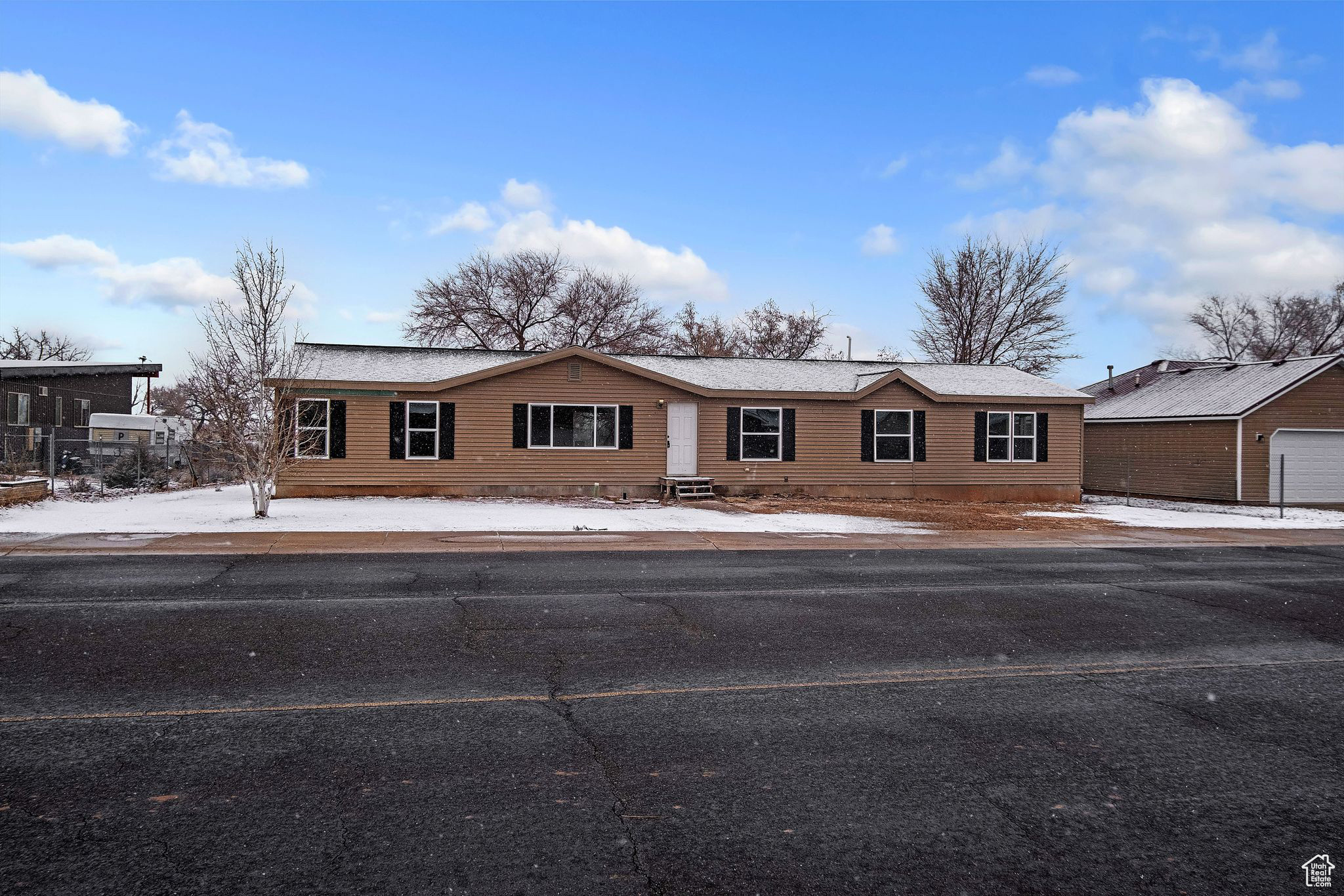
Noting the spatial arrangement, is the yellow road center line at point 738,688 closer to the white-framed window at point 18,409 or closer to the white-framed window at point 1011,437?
the white-framed window at point 1011,437

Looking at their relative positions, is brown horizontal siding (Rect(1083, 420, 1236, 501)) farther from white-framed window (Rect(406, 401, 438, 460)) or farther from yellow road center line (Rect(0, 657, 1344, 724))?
yellow road center line (Rect(0, 657, 1344, 724))

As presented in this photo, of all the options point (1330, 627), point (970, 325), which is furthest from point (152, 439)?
point (1330, 627)

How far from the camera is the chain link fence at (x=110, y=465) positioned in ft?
74.3

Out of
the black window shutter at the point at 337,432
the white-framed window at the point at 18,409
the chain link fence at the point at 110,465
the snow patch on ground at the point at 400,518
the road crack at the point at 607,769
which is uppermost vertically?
the white-framed window at the point at 18,409

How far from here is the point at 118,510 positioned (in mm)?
18250

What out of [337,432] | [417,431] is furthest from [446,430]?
[337,432]

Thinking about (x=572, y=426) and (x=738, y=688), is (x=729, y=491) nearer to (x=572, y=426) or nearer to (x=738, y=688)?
(x=572, y=426)

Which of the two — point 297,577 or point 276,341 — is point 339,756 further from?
point 276,341

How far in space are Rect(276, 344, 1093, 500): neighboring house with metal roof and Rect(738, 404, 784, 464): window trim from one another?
4 centimetres

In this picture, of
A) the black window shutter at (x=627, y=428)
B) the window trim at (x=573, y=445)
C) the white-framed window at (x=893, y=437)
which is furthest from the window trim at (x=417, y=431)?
the white-framed window at (x=893, y=437)

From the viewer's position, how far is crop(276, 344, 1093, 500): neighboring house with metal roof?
22344mm

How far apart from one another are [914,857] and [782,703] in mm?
2094

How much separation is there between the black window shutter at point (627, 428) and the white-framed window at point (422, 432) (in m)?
4.80

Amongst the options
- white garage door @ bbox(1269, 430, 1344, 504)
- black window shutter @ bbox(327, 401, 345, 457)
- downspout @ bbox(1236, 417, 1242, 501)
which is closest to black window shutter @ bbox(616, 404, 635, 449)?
black window shutter @ bbox(327, 401, 345, 457)
